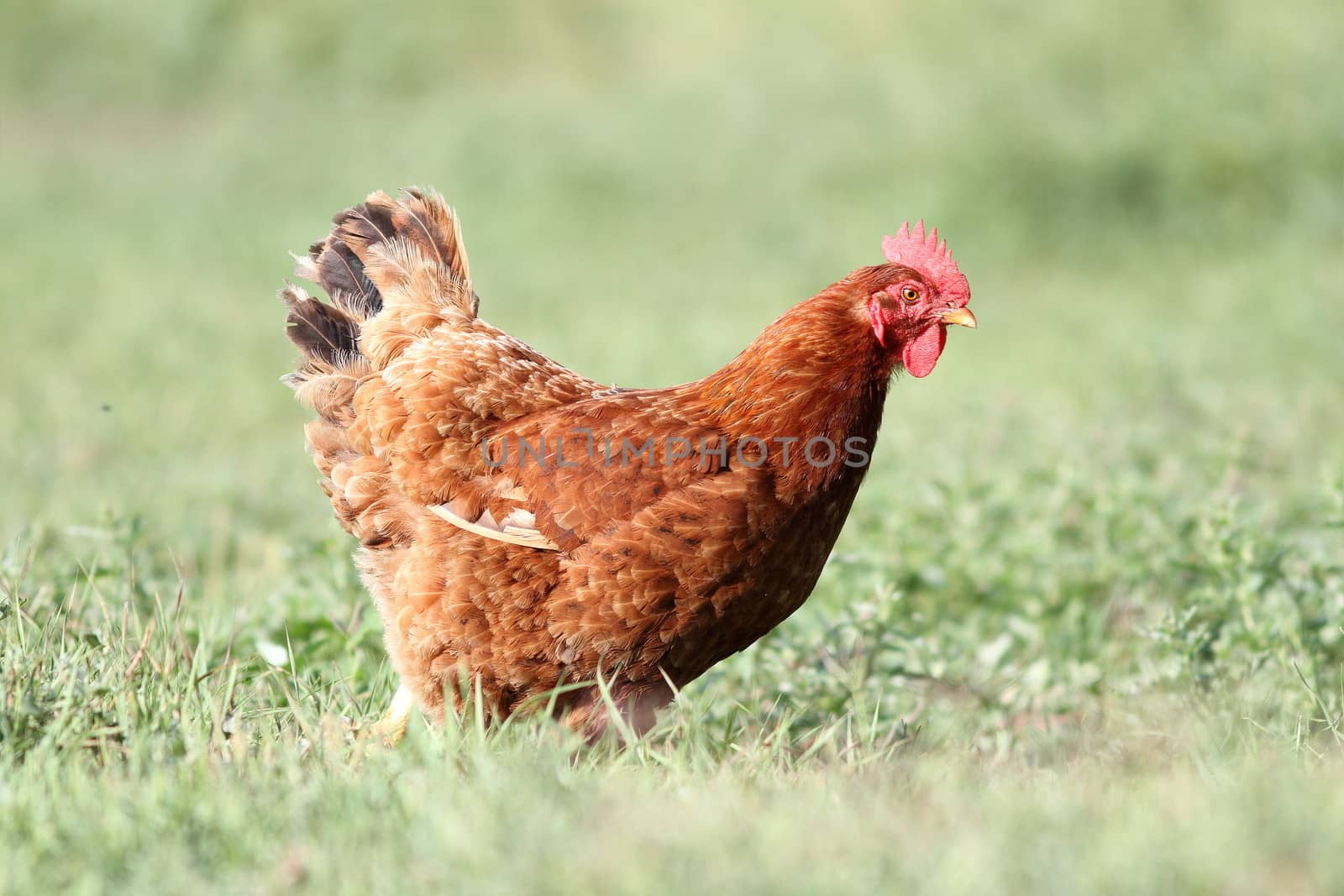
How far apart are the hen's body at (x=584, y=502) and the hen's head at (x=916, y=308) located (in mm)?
48

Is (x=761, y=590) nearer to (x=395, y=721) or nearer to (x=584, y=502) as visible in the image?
(x=584, y=502)

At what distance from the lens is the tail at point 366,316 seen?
135 inches

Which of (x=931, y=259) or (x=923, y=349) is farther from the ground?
(x=931, y=259)

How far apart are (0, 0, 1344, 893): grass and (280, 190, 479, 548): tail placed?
Result: 462 mm

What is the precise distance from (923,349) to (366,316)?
1655 millimetres

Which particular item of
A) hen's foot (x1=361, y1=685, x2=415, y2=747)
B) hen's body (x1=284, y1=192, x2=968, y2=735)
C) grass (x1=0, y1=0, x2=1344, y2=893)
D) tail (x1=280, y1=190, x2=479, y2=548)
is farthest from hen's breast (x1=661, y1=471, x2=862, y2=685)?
tail (x1=280, y1=190, x2=479, y2=548)

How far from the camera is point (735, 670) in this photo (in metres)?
3.88

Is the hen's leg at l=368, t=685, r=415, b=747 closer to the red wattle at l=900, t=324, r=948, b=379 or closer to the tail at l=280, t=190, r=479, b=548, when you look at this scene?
the tail at l=280, t=190, r=479, b=548

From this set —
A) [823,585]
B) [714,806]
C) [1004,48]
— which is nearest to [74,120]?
[1004,48]

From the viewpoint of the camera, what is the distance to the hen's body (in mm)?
3016

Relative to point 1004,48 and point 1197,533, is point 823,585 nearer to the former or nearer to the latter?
point 1197,533

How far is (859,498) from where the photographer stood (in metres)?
5.34

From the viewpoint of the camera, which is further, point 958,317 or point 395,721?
point 958,317

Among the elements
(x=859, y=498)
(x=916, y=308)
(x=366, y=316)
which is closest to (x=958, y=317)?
(x=916, y=308)
